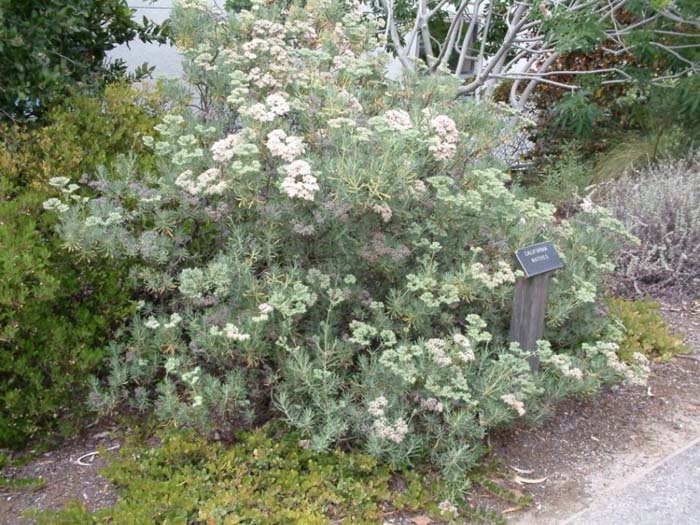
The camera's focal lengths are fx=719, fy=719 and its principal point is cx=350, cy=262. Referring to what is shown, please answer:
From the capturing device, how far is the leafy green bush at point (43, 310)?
3.24 meters

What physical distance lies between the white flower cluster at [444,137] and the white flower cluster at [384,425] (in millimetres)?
1175

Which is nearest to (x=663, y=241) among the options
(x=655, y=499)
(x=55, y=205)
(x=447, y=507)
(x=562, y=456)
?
(x=562, y=456)

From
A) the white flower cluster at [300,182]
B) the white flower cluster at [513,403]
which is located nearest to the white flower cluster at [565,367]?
the white flower cluster at [513,403]

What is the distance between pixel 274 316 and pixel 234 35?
81.6 inches

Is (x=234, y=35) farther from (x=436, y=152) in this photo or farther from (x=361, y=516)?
(x=361, y=516)

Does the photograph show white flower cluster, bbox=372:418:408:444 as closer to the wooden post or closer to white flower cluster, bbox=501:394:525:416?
white flower cluster, bbox=501:394:525:416

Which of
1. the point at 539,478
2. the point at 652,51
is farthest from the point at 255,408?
the point at 652,51

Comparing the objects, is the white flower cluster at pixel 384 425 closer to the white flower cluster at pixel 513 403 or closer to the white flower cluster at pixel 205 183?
the white flower cluster at pixel 513 403

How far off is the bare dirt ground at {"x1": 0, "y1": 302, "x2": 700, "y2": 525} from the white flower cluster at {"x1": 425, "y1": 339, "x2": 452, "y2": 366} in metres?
→ 0.66

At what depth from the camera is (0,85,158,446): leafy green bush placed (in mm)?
3238

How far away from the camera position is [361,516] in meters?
3.02

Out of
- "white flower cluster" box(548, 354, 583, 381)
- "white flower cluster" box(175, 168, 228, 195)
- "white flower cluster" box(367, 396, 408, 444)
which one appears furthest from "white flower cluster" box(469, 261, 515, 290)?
"white flower cluster" box(175, 168, 228, 195)

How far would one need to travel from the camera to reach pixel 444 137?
3.46 meters

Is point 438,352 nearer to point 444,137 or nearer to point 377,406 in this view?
point 377,406
